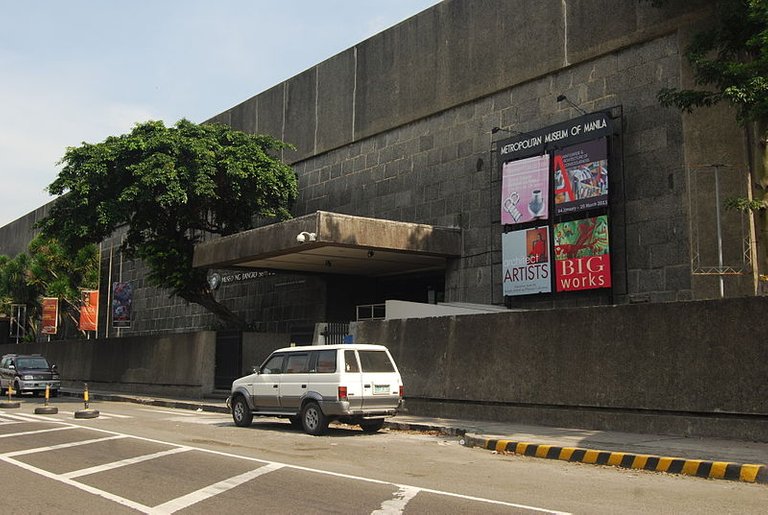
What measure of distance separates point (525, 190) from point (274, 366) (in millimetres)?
8738

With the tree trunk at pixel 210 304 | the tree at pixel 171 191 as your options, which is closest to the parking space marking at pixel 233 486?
the tree at pixel 171 191

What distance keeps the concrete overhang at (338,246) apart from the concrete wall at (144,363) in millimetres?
3734

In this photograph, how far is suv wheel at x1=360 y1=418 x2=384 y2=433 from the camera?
622 inches

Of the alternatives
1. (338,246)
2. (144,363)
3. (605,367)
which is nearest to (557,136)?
(338,246)

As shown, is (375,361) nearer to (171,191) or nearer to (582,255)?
(582,255)

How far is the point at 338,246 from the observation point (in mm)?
21219

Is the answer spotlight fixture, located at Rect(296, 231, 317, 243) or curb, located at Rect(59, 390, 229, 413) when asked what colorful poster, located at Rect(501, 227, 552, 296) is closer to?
spotlight fixture, located at Rect(296, 231, 317, 243)

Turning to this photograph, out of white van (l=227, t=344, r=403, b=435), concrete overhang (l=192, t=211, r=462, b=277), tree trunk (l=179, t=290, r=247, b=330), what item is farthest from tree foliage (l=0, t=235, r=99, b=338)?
white van (l=227, t=344, r=403, b=435)

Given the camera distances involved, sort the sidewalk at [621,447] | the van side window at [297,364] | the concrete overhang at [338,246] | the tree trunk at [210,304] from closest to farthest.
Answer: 1. the sidewalk at [621,447]
2. the van side window at [297,364]
3. the concrete overhang at [338,246]
4. the tree trunk at [210,304]

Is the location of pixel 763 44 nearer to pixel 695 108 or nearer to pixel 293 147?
pixel 695 108

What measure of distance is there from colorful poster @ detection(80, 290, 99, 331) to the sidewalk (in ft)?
95.4

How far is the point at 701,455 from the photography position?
10633 mm

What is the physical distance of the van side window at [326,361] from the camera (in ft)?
49.4

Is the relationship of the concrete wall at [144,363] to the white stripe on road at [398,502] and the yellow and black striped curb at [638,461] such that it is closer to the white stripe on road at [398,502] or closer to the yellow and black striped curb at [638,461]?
the yellow and black striped curb at [638,461]
